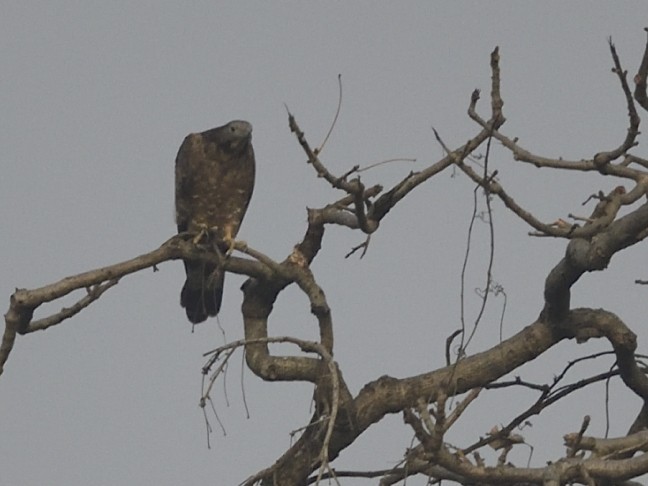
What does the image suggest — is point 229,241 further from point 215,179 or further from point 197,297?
point 215,179

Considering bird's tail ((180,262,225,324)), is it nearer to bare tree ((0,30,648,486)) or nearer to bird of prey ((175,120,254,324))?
bird of prey ((175,120,254,324))

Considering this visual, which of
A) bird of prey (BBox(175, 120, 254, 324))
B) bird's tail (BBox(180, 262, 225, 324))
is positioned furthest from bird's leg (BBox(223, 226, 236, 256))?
bird's tail (BBox(180, 262, 225, 324))

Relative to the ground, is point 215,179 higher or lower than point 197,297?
higher

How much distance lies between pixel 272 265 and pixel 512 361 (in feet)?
3.06

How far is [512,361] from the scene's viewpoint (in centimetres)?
430

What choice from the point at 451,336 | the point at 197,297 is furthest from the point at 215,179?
the point at 451,336

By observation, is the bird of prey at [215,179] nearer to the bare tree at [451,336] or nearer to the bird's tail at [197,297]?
the bird's tail at [197,297]

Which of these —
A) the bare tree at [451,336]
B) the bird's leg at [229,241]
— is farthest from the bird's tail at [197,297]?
the bare tree at [451,336]

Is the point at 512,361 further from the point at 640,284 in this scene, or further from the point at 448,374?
the point at 640,284

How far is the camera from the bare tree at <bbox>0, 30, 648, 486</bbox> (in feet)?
11.4

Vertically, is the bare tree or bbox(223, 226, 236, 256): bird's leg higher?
bbox(223, 226, 236, 256): bird's leg

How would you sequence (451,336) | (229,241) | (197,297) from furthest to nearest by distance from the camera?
(197,297), (229,241), (451,336)

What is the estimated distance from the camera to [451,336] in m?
4.16

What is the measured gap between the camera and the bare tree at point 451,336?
11.4ft
